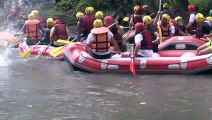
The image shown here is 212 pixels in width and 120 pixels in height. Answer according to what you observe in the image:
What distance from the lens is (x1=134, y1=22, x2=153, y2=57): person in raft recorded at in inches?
461

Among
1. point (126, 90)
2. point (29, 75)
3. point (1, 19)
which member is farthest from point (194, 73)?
point (1, 19)

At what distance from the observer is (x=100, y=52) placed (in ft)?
39.6

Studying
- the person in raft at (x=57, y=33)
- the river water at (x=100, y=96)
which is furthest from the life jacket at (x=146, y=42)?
the person in raft at (x=57, y=33)

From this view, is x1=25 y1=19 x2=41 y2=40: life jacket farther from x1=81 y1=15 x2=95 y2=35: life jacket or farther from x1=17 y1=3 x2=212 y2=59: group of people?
x1=81 y1=15 x2=95 y2=35: life jacket

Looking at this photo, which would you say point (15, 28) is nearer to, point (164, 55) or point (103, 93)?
point (164, 55)

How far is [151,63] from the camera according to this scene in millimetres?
11664

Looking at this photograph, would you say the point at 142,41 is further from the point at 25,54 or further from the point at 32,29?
the point at 32,29

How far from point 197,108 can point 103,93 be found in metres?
1.96

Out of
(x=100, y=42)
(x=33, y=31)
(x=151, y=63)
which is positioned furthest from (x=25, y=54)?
(x=151, y=63)

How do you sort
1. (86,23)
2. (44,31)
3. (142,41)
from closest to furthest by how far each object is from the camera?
(142,41) → (86,23) → (44,31)

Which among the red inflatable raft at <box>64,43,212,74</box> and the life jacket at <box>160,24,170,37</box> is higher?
the life jacket at <box>160,24,170,37</box>

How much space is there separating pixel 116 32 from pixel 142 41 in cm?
123

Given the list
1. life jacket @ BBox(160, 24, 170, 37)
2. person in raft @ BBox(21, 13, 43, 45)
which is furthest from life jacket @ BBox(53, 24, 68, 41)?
life jacket @ BBox(160, 24, 170, 37)

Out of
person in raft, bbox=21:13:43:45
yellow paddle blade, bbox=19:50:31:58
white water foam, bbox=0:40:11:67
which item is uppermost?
person in raft, bbox=21:13:43:45
